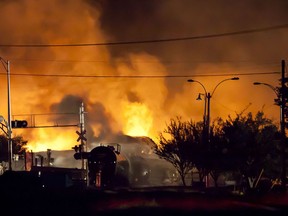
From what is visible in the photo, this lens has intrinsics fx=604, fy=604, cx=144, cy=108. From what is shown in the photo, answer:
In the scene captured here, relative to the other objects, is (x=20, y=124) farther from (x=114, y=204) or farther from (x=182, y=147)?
(x=114, y=204)

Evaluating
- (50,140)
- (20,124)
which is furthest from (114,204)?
(50,140)

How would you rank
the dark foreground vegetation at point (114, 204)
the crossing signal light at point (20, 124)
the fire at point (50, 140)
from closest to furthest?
1. the dark foreground vegetation at point (114, 204)
2. the crossing signal light at point (20, 124)
3. the fire at point (50, 140)

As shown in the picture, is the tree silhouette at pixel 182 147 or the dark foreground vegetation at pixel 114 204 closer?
the dark foreground vegetation at pixel 114 204

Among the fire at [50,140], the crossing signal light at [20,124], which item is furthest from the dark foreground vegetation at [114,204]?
the fire at [50,140]

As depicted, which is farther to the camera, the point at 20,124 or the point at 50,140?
the point at 50,140

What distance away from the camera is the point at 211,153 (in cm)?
5400

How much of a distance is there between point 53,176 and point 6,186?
55.3 ft

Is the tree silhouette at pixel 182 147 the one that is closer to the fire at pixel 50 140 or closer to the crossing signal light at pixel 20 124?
the crossing signal light at pixel 20 124

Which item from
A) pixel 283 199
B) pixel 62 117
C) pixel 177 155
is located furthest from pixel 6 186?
pixel 62 117

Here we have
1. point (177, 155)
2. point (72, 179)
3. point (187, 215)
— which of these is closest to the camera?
point (187, 215)

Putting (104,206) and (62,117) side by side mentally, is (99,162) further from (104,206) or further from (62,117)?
(62,117)

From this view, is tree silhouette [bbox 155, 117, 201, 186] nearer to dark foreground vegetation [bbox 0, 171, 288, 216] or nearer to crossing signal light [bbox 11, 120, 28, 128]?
crossing signal light [bbox 11, 120, 28, 128]

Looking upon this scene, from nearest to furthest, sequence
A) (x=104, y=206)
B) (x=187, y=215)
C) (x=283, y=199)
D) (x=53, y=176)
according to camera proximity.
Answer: (x=187, y=215), (x=104, y=206), (x=283, y=199), (x=53, y=176)

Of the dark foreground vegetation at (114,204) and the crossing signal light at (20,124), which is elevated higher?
the crossing signal light at (20,124)
